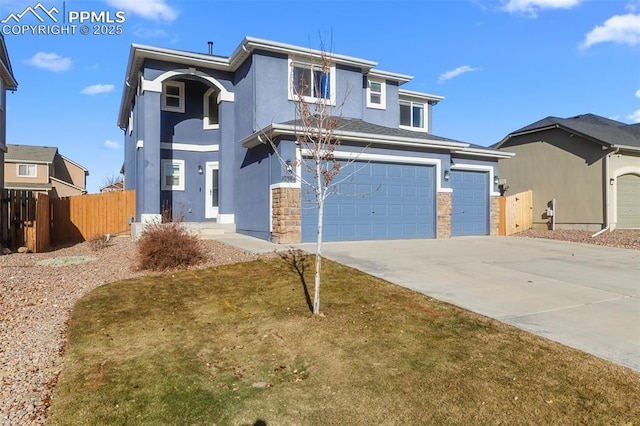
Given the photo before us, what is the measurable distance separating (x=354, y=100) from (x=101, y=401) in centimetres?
1507

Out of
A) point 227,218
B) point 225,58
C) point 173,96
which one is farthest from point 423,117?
point 173,96

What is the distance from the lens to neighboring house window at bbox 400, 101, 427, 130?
20.1m

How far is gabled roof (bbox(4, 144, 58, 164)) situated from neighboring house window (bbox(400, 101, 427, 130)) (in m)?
31.9

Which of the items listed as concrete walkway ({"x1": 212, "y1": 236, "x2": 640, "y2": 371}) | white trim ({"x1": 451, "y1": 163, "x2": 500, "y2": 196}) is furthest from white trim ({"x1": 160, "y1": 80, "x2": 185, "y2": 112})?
white trim ({"x1": 451, "y1": 163, "x2": 500, "y2": 196})

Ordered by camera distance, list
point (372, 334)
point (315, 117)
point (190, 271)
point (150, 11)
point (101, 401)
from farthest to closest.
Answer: point (150, 11)
point (190, 271)
point (315, 117)
point (372, 334)
point (101, 401)

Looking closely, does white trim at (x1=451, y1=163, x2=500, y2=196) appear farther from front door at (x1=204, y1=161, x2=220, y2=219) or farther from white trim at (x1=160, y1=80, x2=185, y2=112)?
white trim at (x1=160, y1=80, x2=185, y2=112)

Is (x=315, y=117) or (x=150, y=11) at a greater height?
(x=150, y=11)

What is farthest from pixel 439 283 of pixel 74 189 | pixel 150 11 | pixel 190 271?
pixel 74 189

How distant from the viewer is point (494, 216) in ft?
55.6

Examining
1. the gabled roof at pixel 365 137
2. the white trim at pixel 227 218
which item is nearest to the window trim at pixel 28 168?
the white trim at pixel 227 218

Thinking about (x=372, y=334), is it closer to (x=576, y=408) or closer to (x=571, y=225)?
(x=576, y=408)

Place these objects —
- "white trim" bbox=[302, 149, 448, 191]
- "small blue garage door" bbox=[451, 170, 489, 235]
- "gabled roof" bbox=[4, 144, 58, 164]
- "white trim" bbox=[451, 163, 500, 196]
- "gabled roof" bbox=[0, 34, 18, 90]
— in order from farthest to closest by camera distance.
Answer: "gabled roof" bbox=[4, 144, 58, 164] → "white trim" bbox=[451, 163, 500, 196] → "small blue garage door" bbox=[451, 170, 489, 235] → "gabled roof" bbox=[0, 34, 18, 90] → "white trim" bbox=[302, 149, 448, 191]

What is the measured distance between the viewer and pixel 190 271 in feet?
28.6

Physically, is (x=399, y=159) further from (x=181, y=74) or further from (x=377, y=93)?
(x=181, y=74)
